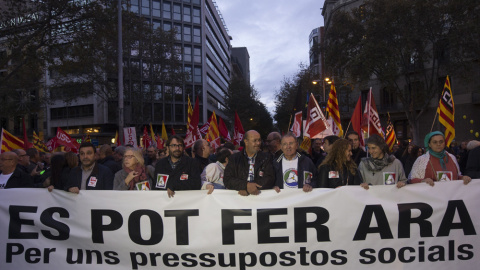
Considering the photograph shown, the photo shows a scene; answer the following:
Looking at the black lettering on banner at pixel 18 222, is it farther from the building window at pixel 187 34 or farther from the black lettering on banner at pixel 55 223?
the building window at pixel 187 34

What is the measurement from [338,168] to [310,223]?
694mm

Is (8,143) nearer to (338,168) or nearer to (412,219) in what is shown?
(338,168)

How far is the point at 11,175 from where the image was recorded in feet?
16.8

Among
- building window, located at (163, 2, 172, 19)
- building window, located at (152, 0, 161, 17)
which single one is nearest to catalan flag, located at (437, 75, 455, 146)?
building window, located at (152, 0, 161, 17)

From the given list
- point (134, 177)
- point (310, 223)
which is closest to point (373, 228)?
point (310, 223)

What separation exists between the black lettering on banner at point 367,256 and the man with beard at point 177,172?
1.93 m

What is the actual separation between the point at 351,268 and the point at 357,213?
0.57 m

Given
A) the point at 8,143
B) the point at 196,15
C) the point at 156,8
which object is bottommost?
the point at 8,143

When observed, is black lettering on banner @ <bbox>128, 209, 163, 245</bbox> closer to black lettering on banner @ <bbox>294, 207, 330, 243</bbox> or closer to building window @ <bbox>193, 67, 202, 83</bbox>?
black lettering on banner @ <bbox>294, 207, 330, 243</bbox>

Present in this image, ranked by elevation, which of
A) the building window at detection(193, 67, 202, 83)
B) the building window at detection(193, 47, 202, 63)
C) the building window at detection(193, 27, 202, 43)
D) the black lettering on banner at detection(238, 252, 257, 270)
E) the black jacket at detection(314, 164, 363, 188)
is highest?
the building window at detection(193, 27, 202, 43)

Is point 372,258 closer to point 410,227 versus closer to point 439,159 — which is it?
point 410,227

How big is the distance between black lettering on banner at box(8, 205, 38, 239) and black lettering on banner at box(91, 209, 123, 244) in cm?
68

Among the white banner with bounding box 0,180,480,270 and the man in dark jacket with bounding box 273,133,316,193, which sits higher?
the man in dark jacket with bounding box 273,133,316,193

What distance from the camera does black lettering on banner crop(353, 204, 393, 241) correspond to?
14.1 ft
